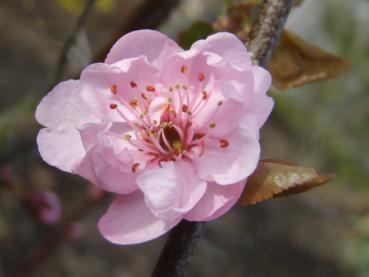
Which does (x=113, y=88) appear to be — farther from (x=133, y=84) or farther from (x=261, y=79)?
(x=261, y=79)

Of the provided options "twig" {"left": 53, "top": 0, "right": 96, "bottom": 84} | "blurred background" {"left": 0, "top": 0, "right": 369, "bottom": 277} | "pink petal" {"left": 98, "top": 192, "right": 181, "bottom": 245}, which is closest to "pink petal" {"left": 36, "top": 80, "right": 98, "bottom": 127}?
"pink petal" {"left": 98, "top": 192, "right": 181, "bottom": 245}

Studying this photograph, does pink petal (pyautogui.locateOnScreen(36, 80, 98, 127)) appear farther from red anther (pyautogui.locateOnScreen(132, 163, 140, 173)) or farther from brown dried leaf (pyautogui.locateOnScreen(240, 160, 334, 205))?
brown dried leaf (pyautogui.locateOnScreen(240, 160, 334, 205))

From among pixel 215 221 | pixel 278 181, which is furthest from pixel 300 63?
pixel 215 221

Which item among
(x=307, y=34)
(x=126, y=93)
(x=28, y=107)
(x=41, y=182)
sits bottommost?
(x=307, y=34)

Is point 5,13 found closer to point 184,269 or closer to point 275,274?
point 275,274

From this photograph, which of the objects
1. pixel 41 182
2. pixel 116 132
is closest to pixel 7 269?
pixel 41 182

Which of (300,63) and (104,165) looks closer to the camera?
(104,165)
